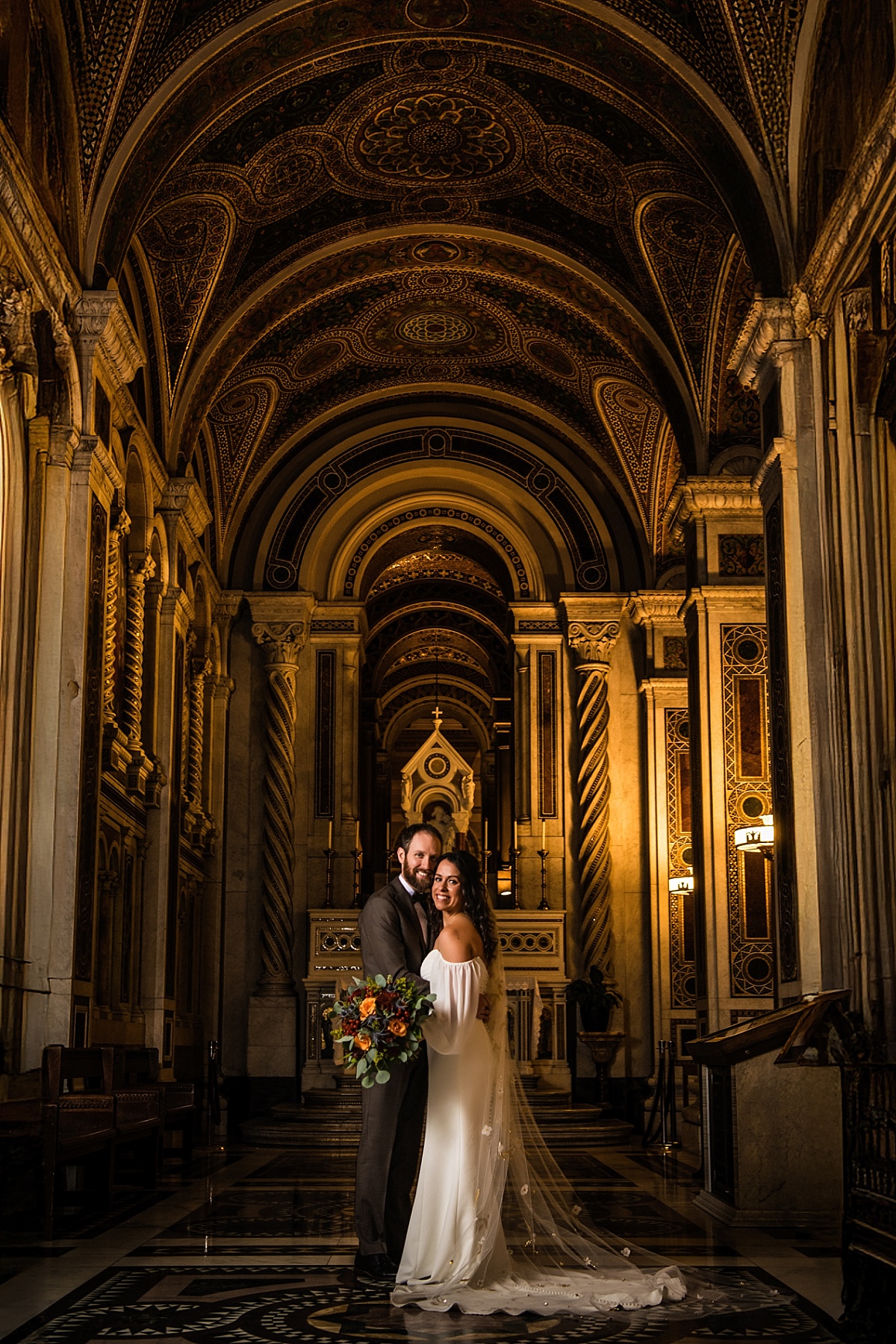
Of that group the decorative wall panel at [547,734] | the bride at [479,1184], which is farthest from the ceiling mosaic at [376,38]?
the decorative wall panel at [547,734]

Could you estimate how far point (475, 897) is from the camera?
20.1 feet

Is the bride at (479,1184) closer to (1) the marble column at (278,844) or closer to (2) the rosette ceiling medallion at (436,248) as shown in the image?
(2) the rosette ceiling medallion at (436,248)

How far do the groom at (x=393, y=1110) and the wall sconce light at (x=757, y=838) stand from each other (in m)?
6.07

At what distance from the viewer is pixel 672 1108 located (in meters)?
14.4

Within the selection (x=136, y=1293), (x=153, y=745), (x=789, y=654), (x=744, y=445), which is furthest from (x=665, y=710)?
(x=136, y=1293)

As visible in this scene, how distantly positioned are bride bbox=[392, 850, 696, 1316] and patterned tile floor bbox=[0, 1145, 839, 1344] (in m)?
0.22

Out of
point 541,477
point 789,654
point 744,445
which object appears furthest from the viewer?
point 541,477

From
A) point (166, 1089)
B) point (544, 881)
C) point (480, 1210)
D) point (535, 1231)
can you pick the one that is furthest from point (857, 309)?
point (544, 881)

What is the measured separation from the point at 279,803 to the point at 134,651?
16.7 feet

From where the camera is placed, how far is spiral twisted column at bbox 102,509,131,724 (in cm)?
1158

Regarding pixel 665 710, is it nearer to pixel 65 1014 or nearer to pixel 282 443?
pixel 282 443

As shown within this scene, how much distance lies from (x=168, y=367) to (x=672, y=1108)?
8412 millimetres

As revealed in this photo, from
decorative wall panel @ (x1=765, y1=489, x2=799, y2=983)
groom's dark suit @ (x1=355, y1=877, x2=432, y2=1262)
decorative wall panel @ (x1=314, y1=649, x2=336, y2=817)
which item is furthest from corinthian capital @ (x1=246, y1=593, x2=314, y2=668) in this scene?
groom's dark suit @ (x1=355, y1=877, x2=432, y2=1262)

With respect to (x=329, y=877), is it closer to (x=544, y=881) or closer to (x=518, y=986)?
(x=544, y=881)
